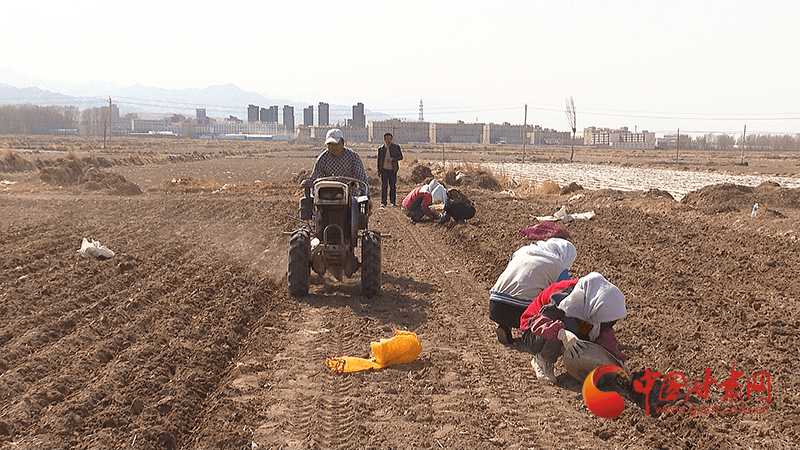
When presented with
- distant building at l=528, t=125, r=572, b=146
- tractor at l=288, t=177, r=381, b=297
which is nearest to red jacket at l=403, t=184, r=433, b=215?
tractor at l=288, t=177, r=381, b=297

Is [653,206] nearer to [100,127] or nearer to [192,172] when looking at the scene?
[192,172]

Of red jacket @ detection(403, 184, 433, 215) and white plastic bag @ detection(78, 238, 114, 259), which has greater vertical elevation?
red jacket @ detection(403, 184, 433, 215)

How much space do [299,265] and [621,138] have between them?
153911 mm

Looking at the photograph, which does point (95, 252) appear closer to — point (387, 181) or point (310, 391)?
point (310, 391)

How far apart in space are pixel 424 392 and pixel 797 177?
128 ft

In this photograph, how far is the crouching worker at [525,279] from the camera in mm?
6352

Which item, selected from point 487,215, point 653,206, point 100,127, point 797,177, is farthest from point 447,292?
point 100,127

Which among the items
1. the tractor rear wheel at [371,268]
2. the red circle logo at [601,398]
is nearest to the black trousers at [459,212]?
the tractor rear wheel at [371,268]

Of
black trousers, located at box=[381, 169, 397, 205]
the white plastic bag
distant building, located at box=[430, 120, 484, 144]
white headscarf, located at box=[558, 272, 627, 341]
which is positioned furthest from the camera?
distant building, located at box=[430, 120, 484, 144]

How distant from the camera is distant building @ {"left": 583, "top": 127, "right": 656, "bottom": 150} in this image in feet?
467

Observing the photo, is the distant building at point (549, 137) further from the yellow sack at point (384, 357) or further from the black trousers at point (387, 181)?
the yellow sack at point (384, 357)

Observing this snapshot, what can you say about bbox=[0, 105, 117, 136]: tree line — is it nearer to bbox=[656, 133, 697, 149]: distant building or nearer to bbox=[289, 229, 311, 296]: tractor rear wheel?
bbox=[656, 133, 697, 149]: distant building

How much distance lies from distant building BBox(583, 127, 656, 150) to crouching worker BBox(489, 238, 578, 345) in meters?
134

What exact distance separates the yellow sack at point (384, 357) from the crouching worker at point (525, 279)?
0.97 metres
